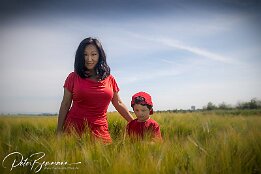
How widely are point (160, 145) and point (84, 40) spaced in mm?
1561

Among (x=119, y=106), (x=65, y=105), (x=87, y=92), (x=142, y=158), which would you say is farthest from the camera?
(x=119, y=106)

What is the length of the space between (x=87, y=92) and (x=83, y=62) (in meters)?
0.31

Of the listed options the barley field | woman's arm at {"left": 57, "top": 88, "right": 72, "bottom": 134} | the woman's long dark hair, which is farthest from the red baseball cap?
the barley field

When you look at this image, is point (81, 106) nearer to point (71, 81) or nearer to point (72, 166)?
point (71, 81)

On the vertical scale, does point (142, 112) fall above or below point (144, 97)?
below

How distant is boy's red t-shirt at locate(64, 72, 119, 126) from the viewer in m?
2.79

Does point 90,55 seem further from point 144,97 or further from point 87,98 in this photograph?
point 144,97

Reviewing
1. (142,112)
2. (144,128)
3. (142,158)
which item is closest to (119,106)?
(142,112)

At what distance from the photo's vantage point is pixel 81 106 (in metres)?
2.84

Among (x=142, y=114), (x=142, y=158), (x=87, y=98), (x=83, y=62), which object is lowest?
(x=142, y=158)

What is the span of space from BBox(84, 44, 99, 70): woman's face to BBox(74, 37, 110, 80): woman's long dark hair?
3 centimetres

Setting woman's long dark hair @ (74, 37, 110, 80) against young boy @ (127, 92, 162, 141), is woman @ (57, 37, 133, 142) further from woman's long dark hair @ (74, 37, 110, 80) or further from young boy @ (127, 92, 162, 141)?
young boy @ (127, 92, 162, 141)

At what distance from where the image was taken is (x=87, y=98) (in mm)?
2795

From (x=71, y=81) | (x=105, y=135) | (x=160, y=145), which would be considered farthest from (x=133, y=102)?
(x=160, y=145)
